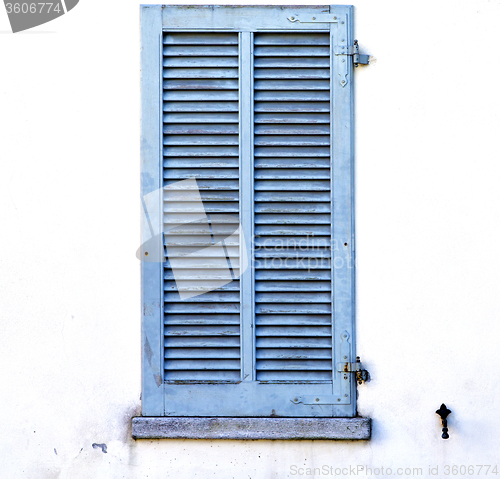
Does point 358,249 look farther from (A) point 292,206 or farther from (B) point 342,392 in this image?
(B) point 342,392

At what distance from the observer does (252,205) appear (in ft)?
8.32

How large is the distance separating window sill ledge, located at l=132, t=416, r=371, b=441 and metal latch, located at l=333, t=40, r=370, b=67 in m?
1.65

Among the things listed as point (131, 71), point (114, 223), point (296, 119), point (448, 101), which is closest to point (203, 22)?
point (131, 71)

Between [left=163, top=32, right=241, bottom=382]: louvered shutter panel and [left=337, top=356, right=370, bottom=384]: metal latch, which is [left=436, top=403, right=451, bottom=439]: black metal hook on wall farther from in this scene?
[left=163, top=32, right=241, bottom=382]: louvered shutter panel

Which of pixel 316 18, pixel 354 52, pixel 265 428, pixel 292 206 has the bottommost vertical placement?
pixel 265 428

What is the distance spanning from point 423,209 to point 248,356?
3.49ft

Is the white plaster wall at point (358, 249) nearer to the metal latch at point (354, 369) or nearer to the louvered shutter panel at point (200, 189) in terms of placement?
the metal latch at point (354, 369)

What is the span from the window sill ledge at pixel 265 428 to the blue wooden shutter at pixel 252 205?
0.04m

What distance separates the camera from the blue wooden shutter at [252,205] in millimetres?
2525

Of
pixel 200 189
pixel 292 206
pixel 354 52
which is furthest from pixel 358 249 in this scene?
Answer: pixel 354 52

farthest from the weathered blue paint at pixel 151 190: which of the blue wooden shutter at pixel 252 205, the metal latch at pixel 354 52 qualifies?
the metal latch at pixel 354 52

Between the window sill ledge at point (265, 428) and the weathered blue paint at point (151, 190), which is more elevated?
the weathered blue paint at point (151, 190)

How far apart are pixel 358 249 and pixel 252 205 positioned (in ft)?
1.76

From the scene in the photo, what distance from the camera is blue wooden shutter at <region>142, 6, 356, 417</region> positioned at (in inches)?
99.4
